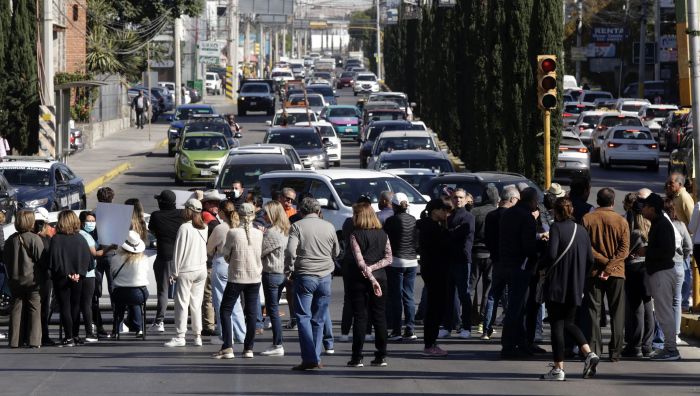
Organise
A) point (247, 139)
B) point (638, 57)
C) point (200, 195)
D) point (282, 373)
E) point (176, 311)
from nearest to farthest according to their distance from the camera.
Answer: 1. point (282, 373)
2. point (176, 311)
3. point (200, 195)
4. point (247, 139)
5. point (638, 57)

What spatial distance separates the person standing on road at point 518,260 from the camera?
14328 mm

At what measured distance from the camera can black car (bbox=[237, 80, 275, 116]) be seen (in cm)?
7656

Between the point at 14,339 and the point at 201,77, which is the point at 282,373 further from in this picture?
the point at 201,77

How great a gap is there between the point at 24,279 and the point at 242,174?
41.9 ft

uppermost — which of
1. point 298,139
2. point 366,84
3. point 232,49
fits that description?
point 232,49

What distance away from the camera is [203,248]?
51.2 feet

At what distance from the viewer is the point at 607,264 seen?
14.0 meters

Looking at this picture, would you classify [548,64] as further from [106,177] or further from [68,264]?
[106,177]

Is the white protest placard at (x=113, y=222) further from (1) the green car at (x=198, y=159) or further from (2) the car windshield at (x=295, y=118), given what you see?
(2) the car windshield at (x=295, y=118)

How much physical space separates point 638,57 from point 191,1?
96.2 feet

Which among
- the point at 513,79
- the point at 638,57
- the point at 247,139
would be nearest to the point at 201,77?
the point at 638,57

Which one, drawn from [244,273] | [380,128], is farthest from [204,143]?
[244,273]

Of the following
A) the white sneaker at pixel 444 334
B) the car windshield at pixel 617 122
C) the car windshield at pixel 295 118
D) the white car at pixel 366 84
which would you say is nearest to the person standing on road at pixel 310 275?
the white sneaker at pixel 444 334

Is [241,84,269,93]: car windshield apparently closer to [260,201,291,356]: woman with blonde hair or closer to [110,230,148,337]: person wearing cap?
[110,230,148,337]: person wearing cap
